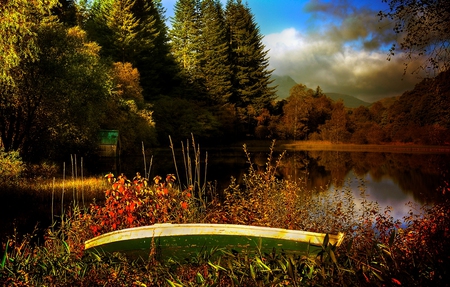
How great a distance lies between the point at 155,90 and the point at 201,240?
48435 mm

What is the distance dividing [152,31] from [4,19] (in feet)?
135

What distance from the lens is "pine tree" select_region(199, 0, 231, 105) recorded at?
55.9m

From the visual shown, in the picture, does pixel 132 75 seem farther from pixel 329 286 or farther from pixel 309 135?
pixel 329 286

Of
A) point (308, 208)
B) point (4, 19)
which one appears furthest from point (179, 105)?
point (308, 208)

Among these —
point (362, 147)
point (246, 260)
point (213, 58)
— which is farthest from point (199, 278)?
point (213, 58)

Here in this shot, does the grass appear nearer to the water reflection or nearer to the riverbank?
the water reflection

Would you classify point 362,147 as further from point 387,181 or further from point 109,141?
point 109,141

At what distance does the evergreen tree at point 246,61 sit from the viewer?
61.2 meters

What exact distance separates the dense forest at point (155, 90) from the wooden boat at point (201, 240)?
11092 mm

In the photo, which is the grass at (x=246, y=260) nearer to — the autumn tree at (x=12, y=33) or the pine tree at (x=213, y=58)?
the autumn tree at (x=12, y=33)

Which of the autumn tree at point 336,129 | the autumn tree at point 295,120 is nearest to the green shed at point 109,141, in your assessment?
the autumn tree at point 295,120

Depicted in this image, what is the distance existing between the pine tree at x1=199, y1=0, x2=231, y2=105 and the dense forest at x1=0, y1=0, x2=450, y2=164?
15cm

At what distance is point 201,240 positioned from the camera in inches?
183

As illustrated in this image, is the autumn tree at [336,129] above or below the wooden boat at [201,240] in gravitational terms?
above
